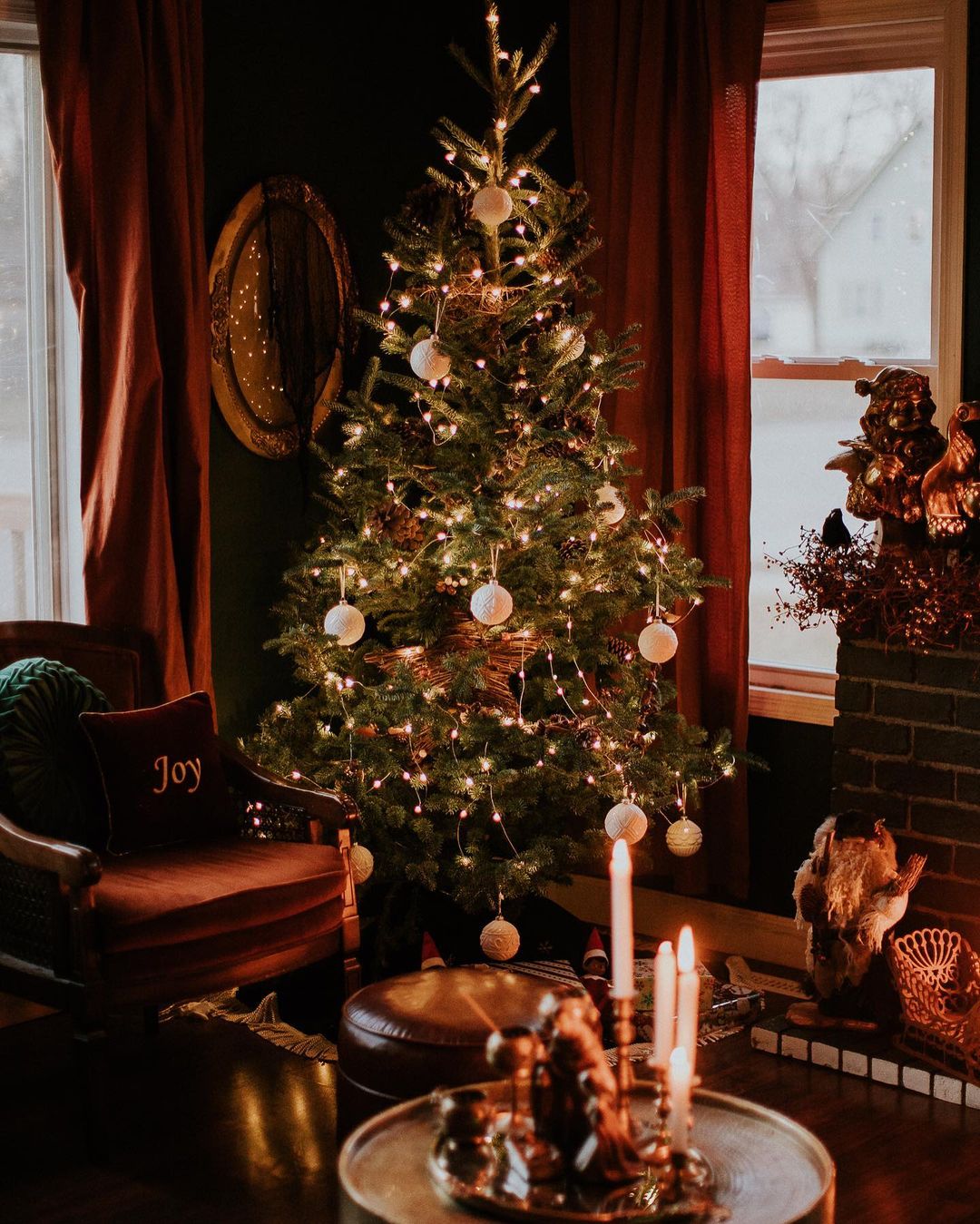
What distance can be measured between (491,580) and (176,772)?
2.83 feet

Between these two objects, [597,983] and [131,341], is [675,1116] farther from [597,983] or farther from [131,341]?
[131,341]

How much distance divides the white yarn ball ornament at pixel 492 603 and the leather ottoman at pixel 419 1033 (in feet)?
2.80

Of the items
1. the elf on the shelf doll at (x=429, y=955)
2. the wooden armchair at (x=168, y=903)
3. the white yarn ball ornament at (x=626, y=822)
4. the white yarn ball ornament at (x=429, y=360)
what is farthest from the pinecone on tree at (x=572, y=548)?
the elf on the shelf doll at (x=429, y=955)

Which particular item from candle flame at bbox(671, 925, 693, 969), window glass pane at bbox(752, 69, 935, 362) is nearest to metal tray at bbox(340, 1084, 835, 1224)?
candle flame at bbox(671, 925, 693, 969)

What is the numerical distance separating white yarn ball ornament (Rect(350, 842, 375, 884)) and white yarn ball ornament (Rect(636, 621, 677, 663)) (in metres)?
0.84

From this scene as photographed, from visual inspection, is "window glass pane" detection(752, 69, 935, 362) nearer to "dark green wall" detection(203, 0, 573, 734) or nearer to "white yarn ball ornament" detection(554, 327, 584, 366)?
"dark green wall" detection(203, 0, 573, 734)

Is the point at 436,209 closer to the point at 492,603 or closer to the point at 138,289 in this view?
the point at 138,289

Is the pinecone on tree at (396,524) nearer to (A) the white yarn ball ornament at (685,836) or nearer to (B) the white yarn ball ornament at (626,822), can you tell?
(B) the white yarn ball ornament at (626,822)

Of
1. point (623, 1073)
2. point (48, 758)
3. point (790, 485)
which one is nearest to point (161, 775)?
point (48, 758)

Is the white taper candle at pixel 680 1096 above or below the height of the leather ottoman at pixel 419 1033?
above

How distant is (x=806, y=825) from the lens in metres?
4.35

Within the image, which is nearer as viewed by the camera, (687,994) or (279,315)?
(687,994)

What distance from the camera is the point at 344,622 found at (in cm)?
366

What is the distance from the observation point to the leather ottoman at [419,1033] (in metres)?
2.73
